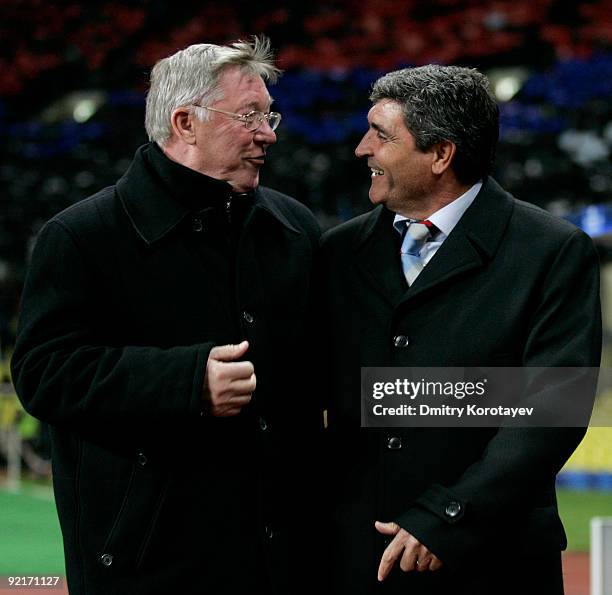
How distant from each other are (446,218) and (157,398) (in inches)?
30.9

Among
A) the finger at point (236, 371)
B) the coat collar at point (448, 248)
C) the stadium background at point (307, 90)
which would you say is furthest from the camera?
the stadium background at point (307, 90)

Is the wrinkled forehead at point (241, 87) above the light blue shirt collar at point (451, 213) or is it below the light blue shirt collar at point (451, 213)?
above

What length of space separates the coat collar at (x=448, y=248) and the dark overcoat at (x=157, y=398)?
227 millimetres

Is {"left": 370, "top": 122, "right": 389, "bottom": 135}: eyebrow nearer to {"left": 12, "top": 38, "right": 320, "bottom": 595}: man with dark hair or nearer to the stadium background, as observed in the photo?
{"left": 12, "top": 38, "right": 320, "bottom": 595}: man with dark hair

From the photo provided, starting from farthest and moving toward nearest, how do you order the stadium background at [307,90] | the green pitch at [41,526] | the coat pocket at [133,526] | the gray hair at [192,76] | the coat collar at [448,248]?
the stadium background at [307,90] → the green pitch at [41,526] → the gray hair at [192,76] → the coat collar at [448,248] → the coat pocket at [133,526]

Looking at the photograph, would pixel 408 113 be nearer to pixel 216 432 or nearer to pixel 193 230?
pixel 193 230

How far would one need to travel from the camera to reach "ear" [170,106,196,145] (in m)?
2.96

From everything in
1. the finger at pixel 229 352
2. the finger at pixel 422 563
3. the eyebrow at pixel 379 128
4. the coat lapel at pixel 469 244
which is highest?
the eyebrow at pixel 379 128

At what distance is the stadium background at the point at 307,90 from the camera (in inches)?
578

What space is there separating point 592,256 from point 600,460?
32.7 feet

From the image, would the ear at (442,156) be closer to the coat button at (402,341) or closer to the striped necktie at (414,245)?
the striped necktie at (414,245)

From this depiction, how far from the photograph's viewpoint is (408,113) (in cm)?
289

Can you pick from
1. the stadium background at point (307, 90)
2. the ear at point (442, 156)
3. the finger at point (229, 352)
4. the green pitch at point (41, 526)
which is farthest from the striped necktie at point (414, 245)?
the stadium background at point (307, 90)

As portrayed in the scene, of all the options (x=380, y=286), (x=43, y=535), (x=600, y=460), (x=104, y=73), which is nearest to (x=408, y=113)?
(x=380, y=286)
